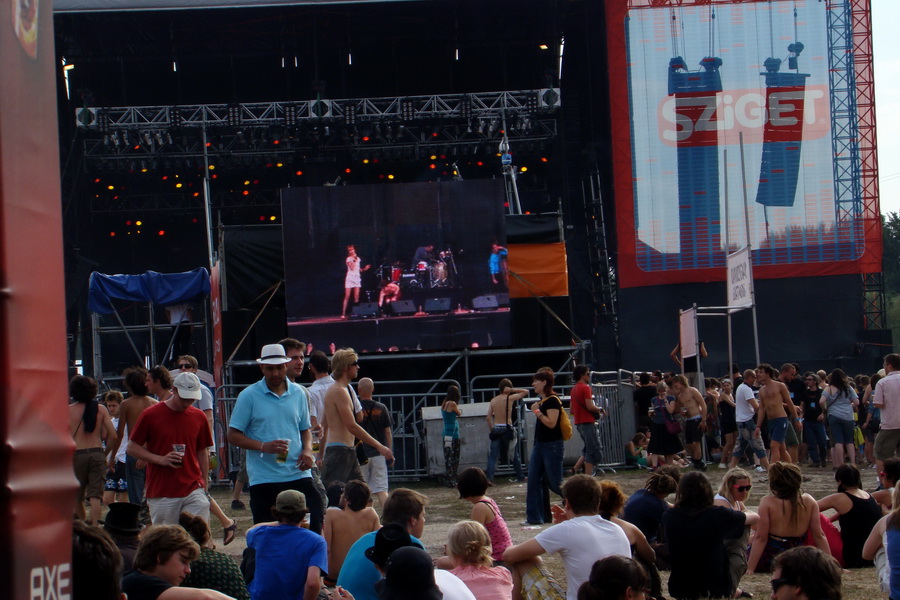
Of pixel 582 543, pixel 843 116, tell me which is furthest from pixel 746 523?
pixel 843 116

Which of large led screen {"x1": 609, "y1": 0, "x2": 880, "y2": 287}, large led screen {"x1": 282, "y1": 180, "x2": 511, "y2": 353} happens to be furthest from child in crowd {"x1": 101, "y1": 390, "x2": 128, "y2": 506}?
large led screen {"x1": 609, "y1": 0, "x2": 880, "y2": 287}

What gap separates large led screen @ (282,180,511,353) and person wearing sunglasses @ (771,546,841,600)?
1422 cm

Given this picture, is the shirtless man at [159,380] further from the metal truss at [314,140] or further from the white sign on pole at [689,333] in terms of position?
the metal truss at [314,140]

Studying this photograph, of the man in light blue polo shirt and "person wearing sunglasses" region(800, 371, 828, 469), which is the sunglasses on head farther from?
"person wearing sunglasses" region(800, 371, 828, 469)

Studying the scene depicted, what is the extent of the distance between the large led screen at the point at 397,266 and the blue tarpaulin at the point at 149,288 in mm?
1506

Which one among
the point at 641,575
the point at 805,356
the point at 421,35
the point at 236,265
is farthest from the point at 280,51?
the point at 641,575

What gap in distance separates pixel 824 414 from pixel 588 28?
54.6ft

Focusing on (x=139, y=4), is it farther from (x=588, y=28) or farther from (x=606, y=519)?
(x=606, y=519)

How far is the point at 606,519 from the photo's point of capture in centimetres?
598

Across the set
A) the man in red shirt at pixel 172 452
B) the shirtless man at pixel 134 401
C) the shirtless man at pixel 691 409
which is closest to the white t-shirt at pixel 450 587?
the man in red shirt at pixel 172 452

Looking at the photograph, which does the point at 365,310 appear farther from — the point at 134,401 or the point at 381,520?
the point at 381,520

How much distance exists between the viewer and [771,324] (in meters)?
27.3

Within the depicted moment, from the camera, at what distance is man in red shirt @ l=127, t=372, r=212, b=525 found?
6.87 meters

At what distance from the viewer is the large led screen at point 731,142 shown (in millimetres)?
27328
